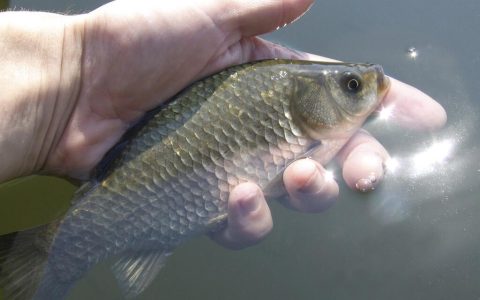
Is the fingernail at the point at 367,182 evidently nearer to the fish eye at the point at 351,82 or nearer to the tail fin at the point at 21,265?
the fish eye at the point at 351,82

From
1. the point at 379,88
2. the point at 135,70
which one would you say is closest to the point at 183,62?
the point at 135,70

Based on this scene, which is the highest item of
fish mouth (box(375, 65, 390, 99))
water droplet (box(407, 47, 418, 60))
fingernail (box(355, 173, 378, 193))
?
fish mouth (box(375, 65, 390, 99))

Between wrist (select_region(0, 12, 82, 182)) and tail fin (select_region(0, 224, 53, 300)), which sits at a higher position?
wrist (select_region(0, 12, 82, 182))

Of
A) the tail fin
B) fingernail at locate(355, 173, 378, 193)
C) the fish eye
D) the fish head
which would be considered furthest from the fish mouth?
the tail fin

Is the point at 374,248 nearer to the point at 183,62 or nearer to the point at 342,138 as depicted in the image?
the point at 342,138

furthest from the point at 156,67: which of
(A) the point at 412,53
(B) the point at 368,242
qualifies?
(A) the point at 412,53

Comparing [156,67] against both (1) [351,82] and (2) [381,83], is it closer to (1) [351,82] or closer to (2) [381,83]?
(1) [351,82]

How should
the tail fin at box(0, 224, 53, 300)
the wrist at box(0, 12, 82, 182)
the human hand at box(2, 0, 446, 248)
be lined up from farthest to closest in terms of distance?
the human hand at box(2, 0, 446, 248) → the wrist at box(0, 12, 82, 182) → the tail fin at box(0, 224, 53, 300)

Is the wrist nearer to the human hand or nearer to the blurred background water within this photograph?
the human hand
